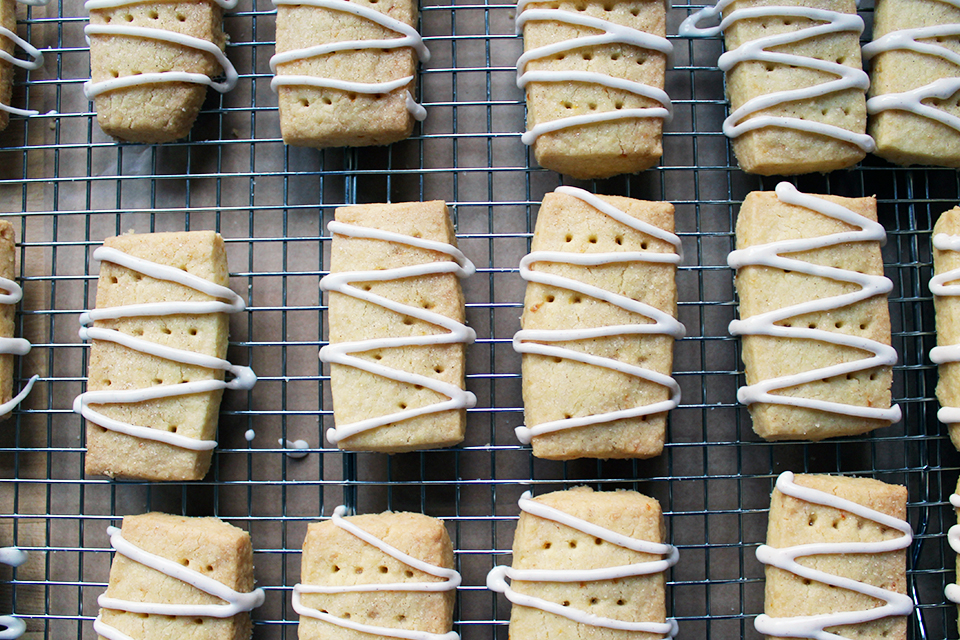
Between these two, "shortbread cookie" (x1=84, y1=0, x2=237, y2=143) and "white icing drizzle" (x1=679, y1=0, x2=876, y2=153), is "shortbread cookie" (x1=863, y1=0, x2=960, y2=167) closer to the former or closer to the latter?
"white icing drizzle" (x1=679, y1=0, x2=876, y2=153)

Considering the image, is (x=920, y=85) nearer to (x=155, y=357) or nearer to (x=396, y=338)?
(x=396, y=338)

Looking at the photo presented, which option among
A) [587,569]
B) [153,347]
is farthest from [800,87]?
[153,347]

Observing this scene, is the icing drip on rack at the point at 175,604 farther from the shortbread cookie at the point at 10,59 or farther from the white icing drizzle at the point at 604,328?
the shortbread cookie at the point at 10,59

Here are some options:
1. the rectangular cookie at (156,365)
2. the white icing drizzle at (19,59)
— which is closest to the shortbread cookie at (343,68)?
the rectangular cookie at (156,365)

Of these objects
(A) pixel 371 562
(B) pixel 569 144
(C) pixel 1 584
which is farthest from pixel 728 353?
(C) pixel 1 584

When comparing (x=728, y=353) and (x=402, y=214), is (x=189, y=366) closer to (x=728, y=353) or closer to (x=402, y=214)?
(x=402, y=214)

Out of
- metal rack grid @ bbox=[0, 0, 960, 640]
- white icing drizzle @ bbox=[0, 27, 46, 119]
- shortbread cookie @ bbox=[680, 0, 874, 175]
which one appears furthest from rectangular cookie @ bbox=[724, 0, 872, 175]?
white icing drizzle @ bbox=[0, 27, 46, 119]

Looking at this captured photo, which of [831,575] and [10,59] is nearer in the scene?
[831,575]
